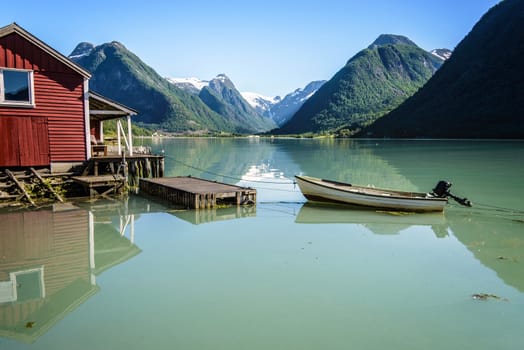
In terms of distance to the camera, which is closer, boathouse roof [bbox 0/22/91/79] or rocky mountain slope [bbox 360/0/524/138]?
boathouse roof [bbox 0/22/91/79]

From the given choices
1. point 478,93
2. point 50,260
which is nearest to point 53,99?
point 50,260

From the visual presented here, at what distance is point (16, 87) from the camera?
62.5ft

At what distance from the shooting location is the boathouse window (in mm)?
18734

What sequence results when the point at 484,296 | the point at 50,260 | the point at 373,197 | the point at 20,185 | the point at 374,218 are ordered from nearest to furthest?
the point at 484,296 → the point at 50,260 → the point at 374,218 → the point at 373,197 → the point at 20,185

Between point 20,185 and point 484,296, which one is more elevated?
point 20,185

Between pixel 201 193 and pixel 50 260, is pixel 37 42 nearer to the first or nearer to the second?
pixel 201 193

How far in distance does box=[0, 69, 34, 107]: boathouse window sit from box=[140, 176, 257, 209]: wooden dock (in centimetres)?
680

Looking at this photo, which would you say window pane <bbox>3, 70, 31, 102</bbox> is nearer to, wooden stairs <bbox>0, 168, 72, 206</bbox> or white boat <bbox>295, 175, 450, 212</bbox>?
wooden stairs <bbox>0, 168, 72, 206</bbox>

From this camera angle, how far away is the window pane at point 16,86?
18.8 metres

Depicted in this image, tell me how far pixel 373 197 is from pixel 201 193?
6.98m

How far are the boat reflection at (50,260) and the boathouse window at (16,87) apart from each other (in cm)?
542

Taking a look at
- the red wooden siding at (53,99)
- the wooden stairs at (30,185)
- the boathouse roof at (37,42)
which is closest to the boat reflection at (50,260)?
the wooden stairs at (30,185)

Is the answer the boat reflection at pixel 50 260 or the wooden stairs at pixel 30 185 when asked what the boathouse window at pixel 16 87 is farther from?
the boat reflection at pixel 50 260

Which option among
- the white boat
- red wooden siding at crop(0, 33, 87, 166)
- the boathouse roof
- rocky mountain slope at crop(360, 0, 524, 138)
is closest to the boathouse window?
red wooden siding at crop(0, 33, 87, 166)
